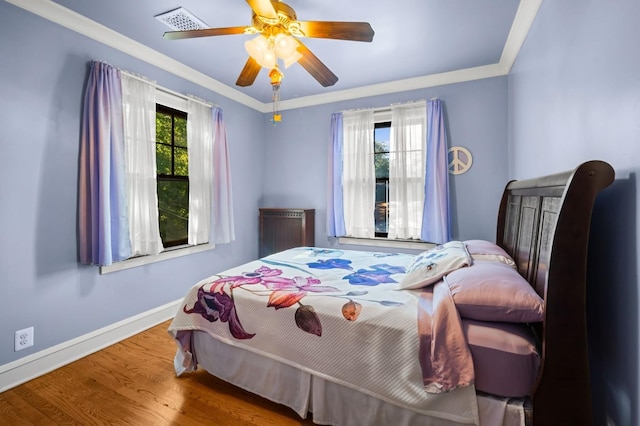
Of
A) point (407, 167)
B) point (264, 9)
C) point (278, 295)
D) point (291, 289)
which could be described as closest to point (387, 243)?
point (407, 167)

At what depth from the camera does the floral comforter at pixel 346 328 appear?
129 centimetres

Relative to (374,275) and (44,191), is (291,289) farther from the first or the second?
(44,191)

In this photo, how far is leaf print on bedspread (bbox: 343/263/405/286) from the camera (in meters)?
2.03

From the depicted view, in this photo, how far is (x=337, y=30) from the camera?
1710 mm

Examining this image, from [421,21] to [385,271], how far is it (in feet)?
6.75

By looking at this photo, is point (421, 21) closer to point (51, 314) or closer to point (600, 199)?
point (600, 199)

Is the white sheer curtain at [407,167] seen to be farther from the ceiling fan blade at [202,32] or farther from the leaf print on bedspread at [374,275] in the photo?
the ceiling fan blade at [202,32]

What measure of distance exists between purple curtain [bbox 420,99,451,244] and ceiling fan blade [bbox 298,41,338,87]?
161cm

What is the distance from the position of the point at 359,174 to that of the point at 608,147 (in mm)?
2672

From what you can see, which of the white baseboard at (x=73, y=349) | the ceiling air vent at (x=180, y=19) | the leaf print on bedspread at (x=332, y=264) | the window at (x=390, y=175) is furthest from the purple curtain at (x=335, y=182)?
the white baseboard at (x=73, y=349)

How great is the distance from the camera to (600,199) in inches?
50.7

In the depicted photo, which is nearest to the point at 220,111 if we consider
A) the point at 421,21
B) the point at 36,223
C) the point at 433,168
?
the point at 36,223

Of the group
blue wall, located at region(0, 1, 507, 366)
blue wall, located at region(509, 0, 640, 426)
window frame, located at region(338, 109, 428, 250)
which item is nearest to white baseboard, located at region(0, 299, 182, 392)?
blue wall, located at region(0, 1, 507, 366)

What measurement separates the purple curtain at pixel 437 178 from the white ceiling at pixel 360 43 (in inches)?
18.2
